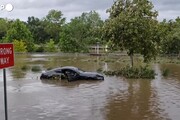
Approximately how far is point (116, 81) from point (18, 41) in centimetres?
5417

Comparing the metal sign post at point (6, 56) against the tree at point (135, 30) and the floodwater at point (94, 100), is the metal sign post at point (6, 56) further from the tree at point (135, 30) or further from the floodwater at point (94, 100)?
the tree at point (135, 30)

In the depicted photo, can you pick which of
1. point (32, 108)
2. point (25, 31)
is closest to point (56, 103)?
point (32, 108)

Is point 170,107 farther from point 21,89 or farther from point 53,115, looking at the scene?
point 21,89

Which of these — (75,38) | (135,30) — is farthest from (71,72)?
(75,38)

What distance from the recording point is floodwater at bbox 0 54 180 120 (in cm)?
1566

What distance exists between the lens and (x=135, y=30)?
30000 millimetres

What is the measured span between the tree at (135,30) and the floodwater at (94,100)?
3888 mm

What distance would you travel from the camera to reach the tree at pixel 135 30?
99.7 ft

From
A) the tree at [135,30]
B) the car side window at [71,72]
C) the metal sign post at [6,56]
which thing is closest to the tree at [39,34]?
the tree at [135,30]

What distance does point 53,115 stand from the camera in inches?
612

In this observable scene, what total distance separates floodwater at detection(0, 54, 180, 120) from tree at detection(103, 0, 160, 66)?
3888 millimetres

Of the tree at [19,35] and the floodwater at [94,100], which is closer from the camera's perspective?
the floodwater at [94,100]

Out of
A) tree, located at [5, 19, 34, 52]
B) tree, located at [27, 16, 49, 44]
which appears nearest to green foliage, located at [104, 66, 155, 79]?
tree, located at [5, 19, 34, 52]

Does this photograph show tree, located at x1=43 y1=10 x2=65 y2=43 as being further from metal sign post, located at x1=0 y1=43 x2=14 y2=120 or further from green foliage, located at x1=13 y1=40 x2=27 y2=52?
metal sign post, located at x1=0 y1=43 x2=14 y2=120
